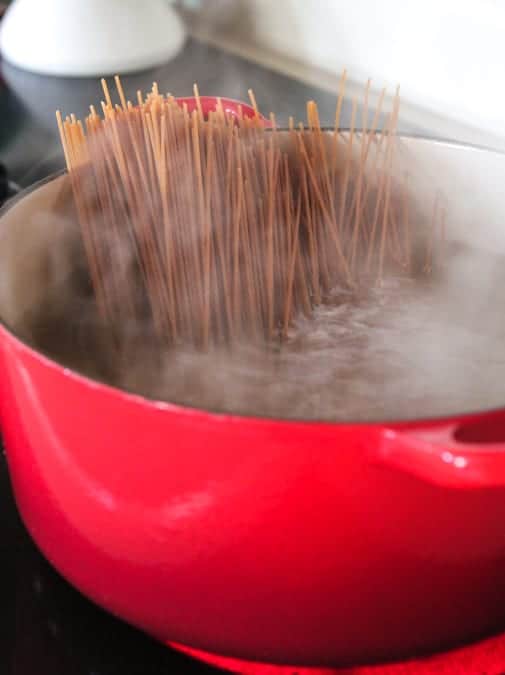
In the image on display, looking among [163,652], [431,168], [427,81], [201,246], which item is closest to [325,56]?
[427,81]

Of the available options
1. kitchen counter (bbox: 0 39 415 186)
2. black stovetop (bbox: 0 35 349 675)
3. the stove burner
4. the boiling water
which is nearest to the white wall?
kitchen counter (bbox: 0 39 415 186)

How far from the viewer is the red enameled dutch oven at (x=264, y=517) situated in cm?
39

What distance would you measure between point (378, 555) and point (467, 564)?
0.05 m

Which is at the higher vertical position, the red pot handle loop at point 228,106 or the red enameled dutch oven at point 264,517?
the red pot handle loop at point 228,106

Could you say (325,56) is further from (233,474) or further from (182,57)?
(233,474)

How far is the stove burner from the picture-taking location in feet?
3.28

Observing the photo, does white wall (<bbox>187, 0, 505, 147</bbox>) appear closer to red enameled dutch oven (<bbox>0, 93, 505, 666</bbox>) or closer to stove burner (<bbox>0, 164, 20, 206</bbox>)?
stove burner (<bbox>0, 164, 20, 206</bbox>)

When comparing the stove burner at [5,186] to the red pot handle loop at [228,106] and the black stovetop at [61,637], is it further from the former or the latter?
the black stovetop at [61,637]

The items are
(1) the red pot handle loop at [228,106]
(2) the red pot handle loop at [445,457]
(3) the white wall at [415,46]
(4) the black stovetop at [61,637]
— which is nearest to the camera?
(2) the red pot handle loop at [445,457]

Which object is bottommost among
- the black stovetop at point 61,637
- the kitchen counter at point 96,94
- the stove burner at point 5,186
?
the black stovetop at point 61,637

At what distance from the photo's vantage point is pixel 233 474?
0.40 meters

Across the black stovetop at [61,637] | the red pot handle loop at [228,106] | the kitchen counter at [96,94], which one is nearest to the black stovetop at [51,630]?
the black stovetop at [61,637]

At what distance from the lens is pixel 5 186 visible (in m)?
1.01

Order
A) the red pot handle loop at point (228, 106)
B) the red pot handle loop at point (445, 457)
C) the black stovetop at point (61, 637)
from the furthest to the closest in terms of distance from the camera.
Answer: the red pot handle loop at point (228, 106) < the black stovetop at point (61, 637) < the red pot handle loop at point (445, 457)
